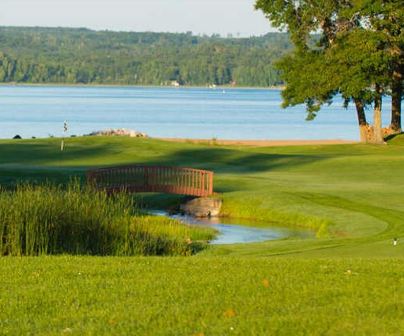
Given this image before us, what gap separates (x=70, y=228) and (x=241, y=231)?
1078 centimetres

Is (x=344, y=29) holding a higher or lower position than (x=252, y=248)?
higher

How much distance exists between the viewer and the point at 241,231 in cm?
2944

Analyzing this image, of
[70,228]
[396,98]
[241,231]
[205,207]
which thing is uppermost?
[396,98]

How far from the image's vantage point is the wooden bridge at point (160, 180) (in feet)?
109

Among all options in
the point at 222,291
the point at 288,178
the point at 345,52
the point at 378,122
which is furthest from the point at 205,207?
the point at 378,122

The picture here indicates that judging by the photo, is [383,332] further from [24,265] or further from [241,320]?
[24,265]

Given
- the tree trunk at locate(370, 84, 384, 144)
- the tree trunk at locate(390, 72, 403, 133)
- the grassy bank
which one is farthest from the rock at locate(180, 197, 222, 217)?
the tree trunk at locate(390, 72, 403, 133)

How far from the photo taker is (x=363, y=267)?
1471 cm

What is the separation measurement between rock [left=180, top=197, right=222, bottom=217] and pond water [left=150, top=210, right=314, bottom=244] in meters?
0.32

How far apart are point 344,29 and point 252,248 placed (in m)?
36.7

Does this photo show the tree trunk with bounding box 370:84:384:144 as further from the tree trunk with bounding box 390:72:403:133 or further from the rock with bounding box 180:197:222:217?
the rock with bounding box 180:197:222:217

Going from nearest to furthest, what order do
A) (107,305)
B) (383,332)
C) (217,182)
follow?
(383,332) → (107,305) → (217,182)

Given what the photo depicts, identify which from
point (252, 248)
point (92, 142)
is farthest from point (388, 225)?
point (92, 142)

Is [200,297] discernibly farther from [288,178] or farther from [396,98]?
[396,98]
